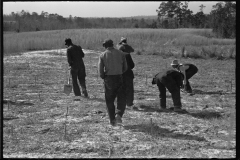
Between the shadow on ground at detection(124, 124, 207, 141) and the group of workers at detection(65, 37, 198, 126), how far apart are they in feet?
1.27

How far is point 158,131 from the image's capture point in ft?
21.9

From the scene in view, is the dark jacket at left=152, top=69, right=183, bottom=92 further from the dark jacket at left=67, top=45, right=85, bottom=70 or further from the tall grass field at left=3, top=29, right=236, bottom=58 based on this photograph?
the tall grass field at left=3, top=29, right=236, bottom=58

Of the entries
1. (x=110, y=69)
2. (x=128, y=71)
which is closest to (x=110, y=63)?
(x=110, y=69)

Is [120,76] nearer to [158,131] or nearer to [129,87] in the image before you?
[158,131]

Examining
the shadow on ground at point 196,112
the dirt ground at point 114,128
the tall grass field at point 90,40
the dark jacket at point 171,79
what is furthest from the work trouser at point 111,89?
the tall grass field at point 90,40

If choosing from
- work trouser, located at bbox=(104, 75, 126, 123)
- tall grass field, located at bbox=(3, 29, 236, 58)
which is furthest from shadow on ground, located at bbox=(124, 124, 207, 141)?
tall grass field, located at bbox=(3, 29, 236, 58)

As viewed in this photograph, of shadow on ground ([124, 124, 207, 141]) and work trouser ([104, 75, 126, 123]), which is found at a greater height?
work trouser ([104, 75, 126, 123])

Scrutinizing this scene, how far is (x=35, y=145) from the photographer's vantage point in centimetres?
588

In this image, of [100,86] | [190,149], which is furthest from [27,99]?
[190,149]

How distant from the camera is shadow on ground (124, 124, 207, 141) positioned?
6320mm

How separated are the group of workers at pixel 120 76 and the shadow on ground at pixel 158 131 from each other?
388 millimetres

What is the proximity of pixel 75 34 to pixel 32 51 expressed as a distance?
362cm

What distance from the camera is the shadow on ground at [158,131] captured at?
20.7 ft
